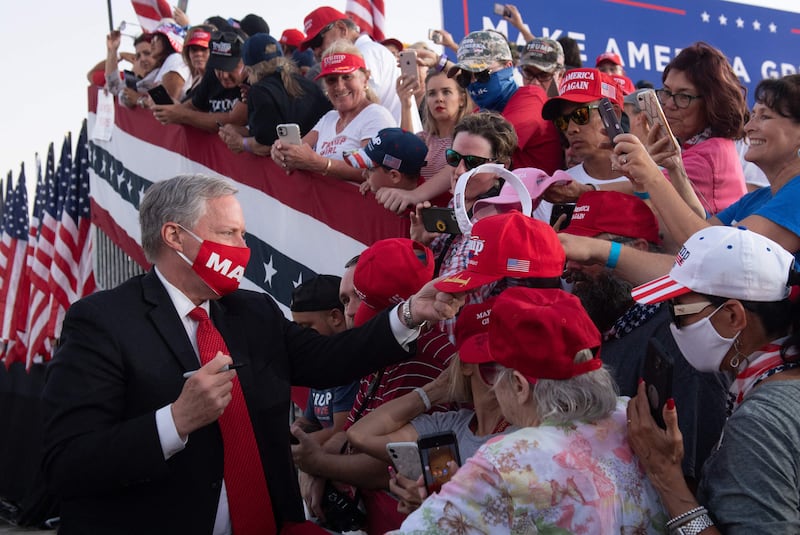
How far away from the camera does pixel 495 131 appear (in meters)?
3.99

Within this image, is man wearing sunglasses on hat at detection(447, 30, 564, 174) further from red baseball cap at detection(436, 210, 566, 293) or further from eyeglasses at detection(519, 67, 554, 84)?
red baseball cap at detection(436, 210, 566, 293)

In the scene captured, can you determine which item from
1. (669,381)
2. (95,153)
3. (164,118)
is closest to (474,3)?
(164,118)

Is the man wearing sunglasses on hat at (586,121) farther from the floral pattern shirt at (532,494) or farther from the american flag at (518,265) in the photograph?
the floral pattern shirt at (532,494)

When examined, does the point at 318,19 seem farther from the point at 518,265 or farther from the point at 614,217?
the point at 518,265

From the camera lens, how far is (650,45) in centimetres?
1055

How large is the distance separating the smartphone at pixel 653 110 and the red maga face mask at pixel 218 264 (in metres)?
1.55

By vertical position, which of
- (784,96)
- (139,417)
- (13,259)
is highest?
(784,96)

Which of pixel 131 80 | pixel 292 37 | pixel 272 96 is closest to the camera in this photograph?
pixel 272 96

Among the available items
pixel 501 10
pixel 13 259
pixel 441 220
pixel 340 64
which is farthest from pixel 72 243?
pixel 441 220

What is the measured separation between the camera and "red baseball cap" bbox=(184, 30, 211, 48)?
7.59 meters

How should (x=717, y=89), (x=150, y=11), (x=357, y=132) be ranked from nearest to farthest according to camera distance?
(x=717, y=89), (x=357, y=132), (x=150, y=11)

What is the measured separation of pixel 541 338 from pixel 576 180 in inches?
65.3

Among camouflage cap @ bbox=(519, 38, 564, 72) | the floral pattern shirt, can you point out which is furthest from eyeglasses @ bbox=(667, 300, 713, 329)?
camouflage cap @ bbox=(519, 38, 564, 72)

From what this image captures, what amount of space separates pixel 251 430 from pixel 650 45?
879cm
